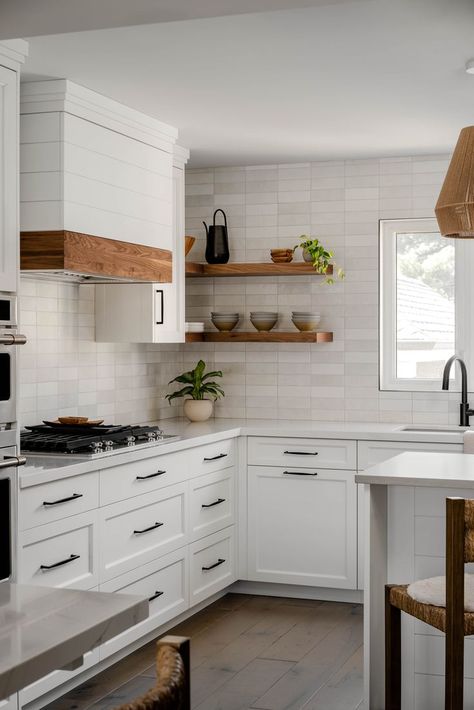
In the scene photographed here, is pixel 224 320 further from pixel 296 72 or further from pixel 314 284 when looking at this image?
pixel 296 72

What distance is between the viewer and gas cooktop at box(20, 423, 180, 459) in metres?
3.80

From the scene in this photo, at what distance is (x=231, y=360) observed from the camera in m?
5.77

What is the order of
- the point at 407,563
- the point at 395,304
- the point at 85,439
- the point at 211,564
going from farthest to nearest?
the point at 395,304
the point at 211,564
the point at 85,439
the point at 407,563

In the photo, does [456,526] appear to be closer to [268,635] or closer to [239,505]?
[268,635]

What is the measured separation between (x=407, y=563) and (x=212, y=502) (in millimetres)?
1685

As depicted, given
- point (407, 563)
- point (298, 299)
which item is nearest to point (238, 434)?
point (298, 299)

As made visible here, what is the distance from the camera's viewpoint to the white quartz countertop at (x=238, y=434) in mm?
3619

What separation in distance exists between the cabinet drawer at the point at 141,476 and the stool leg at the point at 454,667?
5.21ft

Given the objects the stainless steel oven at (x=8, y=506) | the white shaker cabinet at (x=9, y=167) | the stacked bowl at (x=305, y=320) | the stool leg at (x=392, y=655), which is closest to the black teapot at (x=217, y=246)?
the stacked bowl at (x=305, y=320)

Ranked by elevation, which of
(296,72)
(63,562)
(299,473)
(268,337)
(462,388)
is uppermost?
(296,72)

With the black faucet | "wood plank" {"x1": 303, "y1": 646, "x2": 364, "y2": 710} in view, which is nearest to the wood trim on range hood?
the black faucet

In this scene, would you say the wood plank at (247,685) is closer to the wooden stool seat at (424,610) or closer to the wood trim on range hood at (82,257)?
the wooden stool seat at (424,610)

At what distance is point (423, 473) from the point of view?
125 inches

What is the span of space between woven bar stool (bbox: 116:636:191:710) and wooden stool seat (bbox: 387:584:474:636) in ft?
5.37
